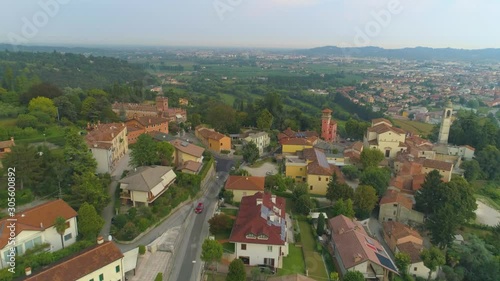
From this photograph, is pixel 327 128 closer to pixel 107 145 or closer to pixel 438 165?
pixel 438 165

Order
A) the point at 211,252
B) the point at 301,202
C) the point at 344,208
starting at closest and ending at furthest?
the point at 211,252, the point at 344,208, the point at 301,202

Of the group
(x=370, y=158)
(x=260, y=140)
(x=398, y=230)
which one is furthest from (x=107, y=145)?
(x=370, y=158)

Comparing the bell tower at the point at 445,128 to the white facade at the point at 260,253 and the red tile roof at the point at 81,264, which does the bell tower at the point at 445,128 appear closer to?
the white facade at the point at 260,253

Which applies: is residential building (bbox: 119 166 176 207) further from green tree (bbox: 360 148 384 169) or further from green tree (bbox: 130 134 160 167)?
green tree (bbox: 360 148 384 169)

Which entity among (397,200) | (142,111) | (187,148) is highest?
(142,111)

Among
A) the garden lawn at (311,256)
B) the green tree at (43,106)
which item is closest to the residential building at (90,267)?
the garden lawn at (311,256)

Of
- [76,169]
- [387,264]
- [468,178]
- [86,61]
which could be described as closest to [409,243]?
[387,264]
